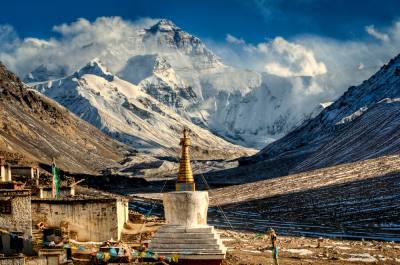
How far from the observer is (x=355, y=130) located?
137 meters

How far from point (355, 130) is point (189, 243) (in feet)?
391

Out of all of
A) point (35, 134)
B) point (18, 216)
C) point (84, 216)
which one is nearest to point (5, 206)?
point (18, 216)

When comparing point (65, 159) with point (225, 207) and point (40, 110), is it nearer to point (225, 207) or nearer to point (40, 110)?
point (40, 110)

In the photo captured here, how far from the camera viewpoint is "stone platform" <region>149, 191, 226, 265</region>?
835 inches

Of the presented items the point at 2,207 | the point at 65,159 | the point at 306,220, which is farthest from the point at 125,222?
the point at 65,159

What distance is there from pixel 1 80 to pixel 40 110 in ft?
44.9

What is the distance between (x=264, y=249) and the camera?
39281mm

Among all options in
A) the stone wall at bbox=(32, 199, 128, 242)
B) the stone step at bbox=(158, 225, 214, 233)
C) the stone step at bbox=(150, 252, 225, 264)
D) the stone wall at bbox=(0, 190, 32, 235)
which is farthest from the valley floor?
the stone step at bbox=(150, 252, 225, 264)

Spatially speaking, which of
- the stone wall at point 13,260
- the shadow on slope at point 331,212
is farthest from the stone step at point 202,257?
the shadow on slope at point 331,212

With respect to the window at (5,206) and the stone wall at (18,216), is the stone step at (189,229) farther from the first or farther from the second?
the window at (5,206)

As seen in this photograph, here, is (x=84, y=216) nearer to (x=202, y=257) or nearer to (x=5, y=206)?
(x=5, y=206)

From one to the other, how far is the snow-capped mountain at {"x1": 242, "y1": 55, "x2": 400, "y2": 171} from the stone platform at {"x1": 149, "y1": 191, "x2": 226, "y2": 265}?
81887mm

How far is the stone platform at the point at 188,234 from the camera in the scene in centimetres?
2120

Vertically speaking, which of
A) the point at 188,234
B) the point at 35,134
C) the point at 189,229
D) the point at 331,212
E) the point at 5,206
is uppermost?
the point at 35,134
